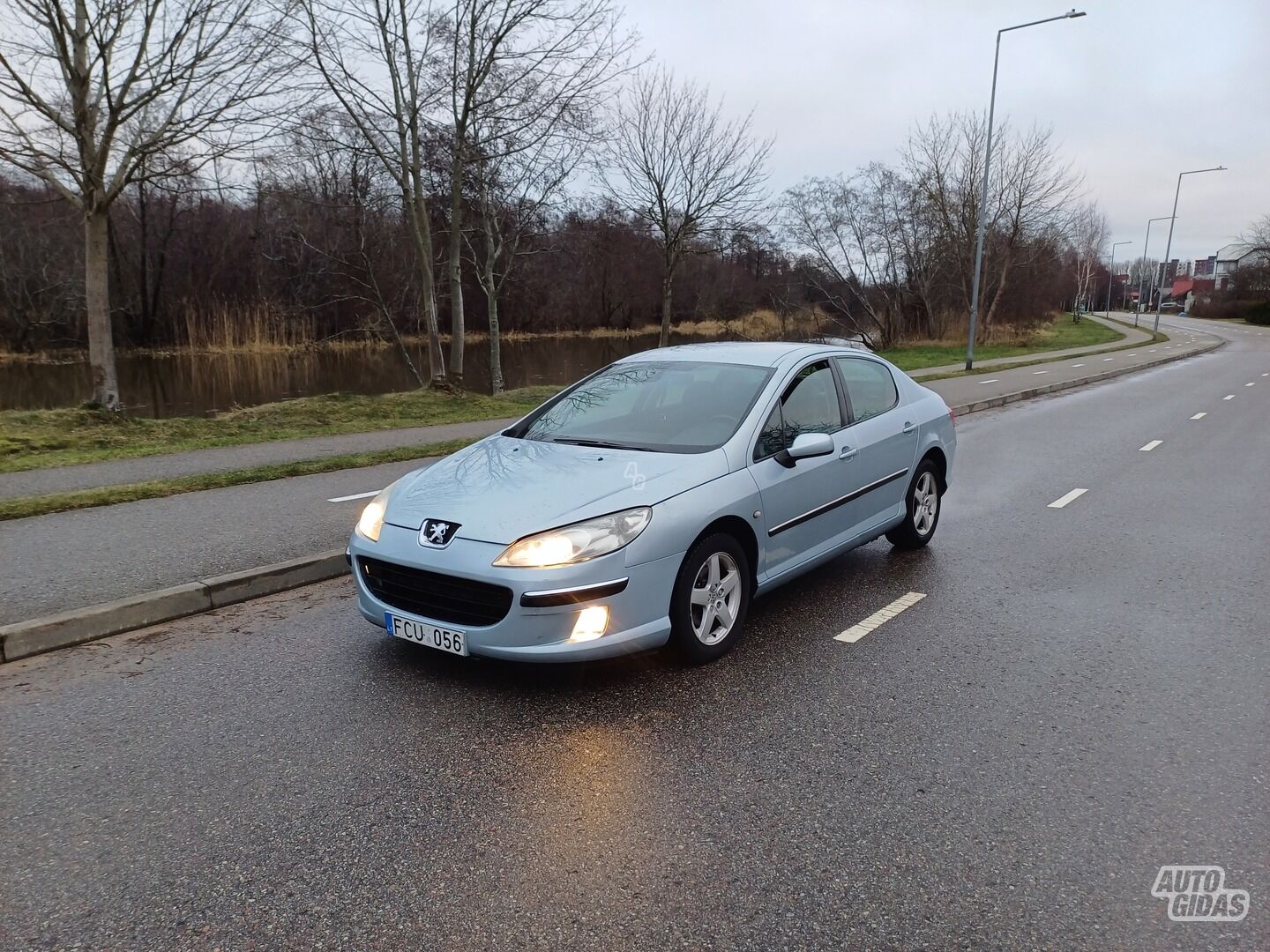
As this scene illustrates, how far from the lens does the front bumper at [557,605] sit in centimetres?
365

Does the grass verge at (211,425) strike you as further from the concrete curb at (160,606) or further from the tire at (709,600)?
the tire at (709,600)

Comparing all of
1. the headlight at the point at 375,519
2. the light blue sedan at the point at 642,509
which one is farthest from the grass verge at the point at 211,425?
the light blue sedan at the point at 642,509

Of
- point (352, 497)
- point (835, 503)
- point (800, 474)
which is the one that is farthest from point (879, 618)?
point (352, 497)

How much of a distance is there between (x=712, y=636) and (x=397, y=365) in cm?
3035

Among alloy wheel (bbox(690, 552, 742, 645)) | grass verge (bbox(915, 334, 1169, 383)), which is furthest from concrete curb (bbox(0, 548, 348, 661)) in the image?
grass verge (bbox(915, 334, 1169, 383))

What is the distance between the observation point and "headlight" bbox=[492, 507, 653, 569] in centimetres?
369

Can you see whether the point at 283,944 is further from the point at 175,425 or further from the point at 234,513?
the point at 175,425

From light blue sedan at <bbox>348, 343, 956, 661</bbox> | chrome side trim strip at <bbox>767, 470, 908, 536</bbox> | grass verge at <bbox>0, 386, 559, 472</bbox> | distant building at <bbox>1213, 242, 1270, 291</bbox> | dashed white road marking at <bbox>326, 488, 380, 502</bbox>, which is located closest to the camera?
light blue sedan at <bbox>348, 343, 956, 661</bbox>

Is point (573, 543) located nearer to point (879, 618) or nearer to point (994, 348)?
point (879, 618)

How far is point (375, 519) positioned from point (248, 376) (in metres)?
26.7

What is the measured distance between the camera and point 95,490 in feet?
25.4

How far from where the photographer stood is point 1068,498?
838 centimetres

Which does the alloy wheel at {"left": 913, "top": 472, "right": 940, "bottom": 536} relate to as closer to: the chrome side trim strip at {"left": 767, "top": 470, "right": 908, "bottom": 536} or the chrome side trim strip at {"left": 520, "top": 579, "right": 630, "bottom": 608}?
the chrome side trim strip at {"left": 767, "top": 470, "right": 908, "bottom": 536}

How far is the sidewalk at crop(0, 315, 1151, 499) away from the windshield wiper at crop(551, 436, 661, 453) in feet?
19.0
